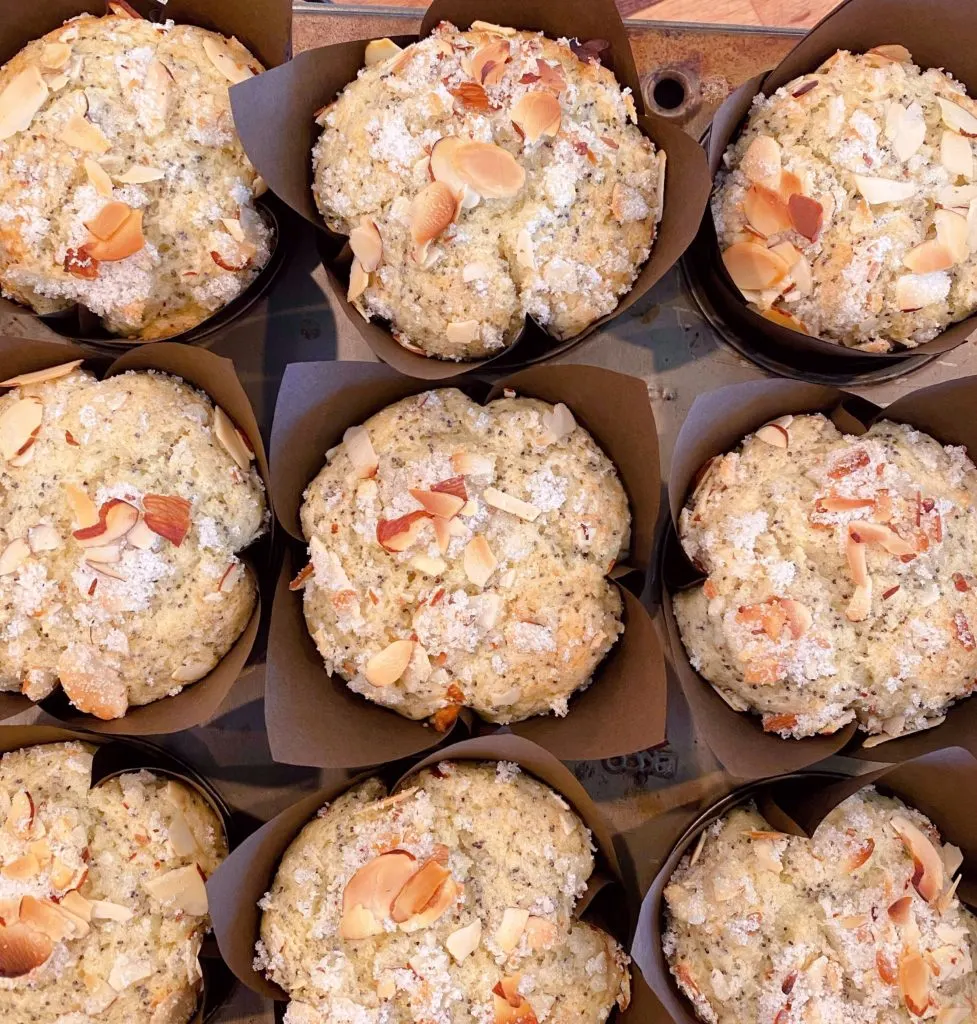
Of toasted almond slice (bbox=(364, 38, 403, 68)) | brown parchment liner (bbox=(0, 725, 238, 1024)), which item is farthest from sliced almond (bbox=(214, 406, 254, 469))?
toasted almond slice (bbox=(364, 38, 403, 68))

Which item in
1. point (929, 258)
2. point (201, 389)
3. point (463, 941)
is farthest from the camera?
point (201, 389)

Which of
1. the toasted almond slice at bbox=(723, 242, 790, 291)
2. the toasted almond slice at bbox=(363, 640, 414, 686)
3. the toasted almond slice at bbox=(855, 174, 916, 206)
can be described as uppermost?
the toasted almond slice at bbox=(855, 174, 916, 206)

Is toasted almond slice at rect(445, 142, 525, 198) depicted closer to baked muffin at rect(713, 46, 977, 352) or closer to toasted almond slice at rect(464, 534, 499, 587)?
baked muffin at rect(713, 46, 977, 352)

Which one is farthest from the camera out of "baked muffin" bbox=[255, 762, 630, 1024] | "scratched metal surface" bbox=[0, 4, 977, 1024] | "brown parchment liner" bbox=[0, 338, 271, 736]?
"scratched metal surface" bbox=[0, 4, 977, 1024]

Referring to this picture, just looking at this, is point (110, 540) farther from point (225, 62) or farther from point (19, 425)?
point (225, 62)

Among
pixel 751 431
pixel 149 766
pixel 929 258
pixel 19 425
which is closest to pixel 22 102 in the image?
pixel 19 425

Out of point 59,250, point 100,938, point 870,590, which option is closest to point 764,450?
point 870,590

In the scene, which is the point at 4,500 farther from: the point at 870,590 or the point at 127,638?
the point at 870,590
